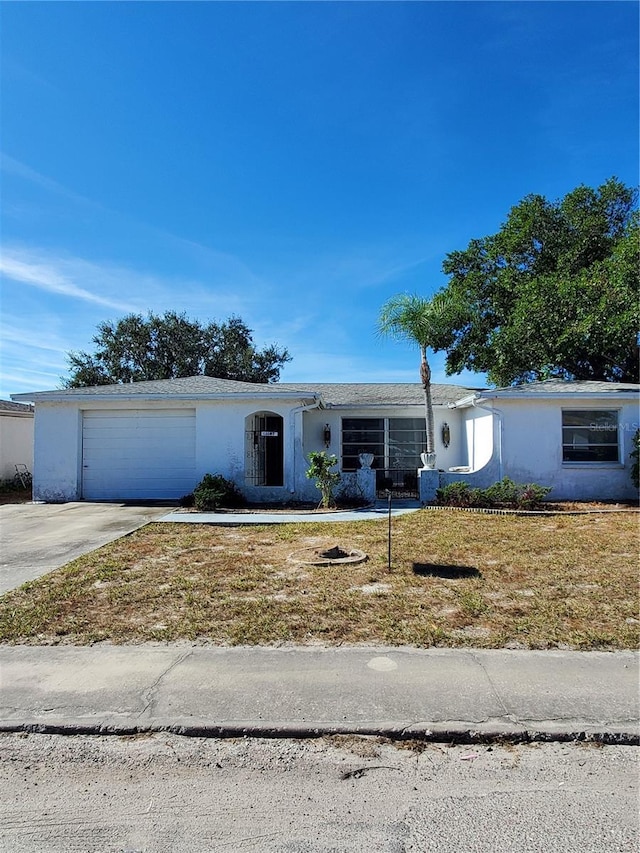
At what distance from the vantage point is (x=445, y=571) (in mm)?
6438

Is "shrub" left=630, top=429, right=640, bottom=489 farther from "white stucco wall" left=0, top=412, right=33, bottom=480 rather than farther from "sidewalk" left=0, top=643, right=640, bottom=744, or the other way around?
"white stucco wall" left=0, top=412, right=33, bottom=480

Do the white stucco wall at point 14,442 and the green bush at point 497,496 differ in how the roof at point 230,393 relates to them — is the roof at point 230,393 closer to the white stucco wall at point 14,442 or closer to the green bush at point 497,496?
the green bush at point 497,496

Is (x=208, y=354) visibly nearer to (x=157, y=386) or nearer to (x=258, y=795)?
(x=157, y=386)

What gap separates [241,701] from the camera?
10.7 feet

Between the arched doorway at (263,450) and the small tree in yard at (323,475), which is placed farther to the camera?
the arched doorway at (263,450)

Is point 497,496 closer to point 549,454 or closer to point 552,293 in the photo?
point 549,454

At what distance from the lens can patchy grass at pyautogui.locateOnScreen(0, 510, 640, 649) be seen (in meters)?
4.38

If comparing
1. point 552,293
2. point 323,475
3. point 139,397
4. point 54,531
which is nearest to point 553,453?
point 323,475

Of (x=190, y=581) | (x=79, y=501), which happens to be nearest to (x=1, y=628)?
(x=190, y=581)

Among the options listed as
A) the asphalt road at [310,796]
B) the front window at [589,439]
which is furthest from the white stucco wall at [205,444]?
the asphalt road at [310,796]

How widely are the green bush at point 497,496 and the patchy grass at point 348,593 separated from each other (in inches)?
113

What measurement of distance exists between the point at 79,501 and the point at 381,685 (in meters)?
12.5

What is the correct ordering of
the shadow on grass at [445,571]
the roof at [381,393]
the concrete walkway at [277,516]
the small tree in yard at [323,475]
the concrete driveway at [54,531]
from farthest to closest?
1. the roof at [381,393]
2. the small tree in yard at [323,475]
3. the concrete walkway at [277,516]
4. the concrete driveway at [54,531]
5. the shadow on grass at [445,571]

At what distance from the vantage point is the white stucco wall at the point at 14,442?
760 inches
